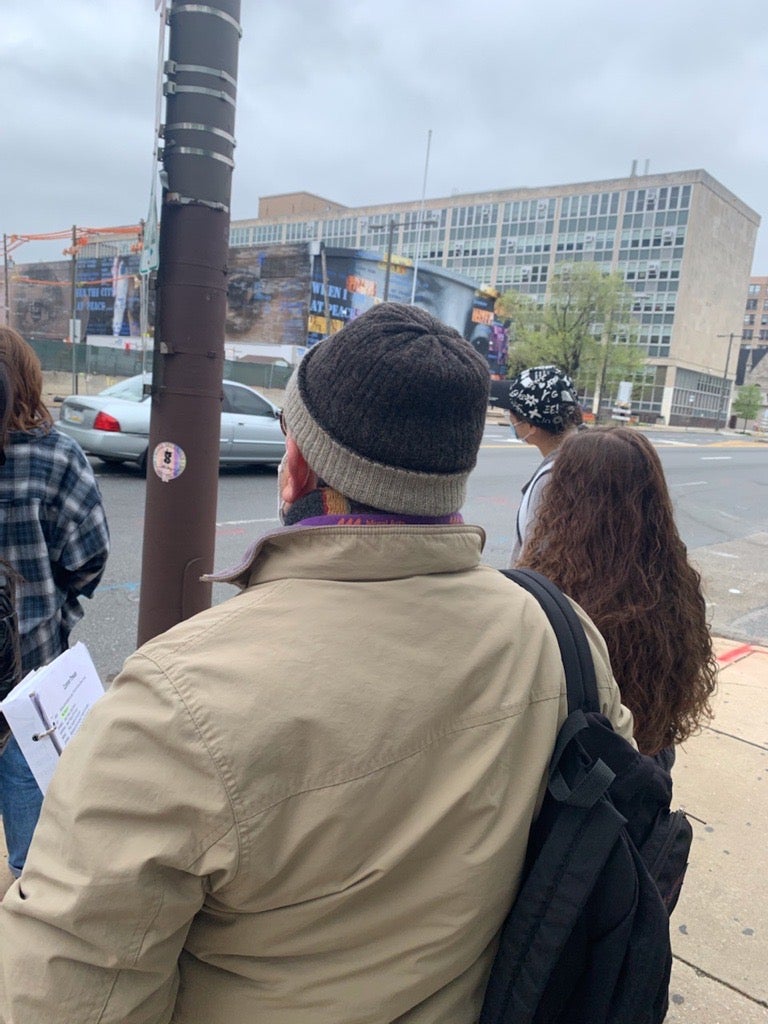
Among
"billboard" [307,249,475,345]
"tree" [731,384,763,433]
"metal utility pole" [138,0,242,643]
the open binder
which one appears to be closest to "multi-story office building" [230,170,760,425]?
"tree" [731,384,763,433]

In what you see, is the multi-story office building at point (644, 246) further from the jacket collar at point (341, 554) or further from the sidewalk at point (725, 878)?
the jacket collar at point (341, 554)

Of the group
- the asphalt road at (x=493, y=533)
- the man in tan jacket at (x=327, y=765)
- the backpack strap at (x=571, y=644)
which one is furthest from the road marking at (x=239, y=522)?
the man in tan jacket at (x=327, y=765)

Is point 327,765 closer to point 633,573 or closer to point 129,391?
point 633,573

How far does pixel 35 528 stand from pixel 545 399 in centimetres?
222

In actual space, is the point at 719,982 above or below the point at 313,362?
below

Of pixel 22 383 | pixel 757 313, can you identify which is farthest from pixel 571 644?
pixel 757 313

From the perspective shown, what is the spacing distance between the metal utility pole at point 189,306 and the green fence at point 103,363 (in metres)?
24.7

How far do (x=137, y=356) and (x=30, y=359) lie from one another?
104 feet

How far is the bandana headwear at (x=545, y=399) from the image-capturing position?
3498 mm

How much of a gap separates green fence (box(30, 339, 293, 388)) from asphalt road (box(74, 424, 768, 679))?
50.9 ft

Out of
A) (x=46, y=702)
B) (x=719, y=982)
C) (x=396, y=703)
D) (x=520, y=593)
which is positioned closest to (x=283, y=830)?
(x=396, y=703)

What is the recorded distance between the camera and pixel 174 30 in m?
2.88

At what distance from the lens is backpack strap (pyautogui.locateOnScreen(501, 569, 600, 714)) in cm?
127

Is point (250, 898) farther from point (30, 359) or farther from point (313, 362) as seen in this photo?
point (30, 359)
